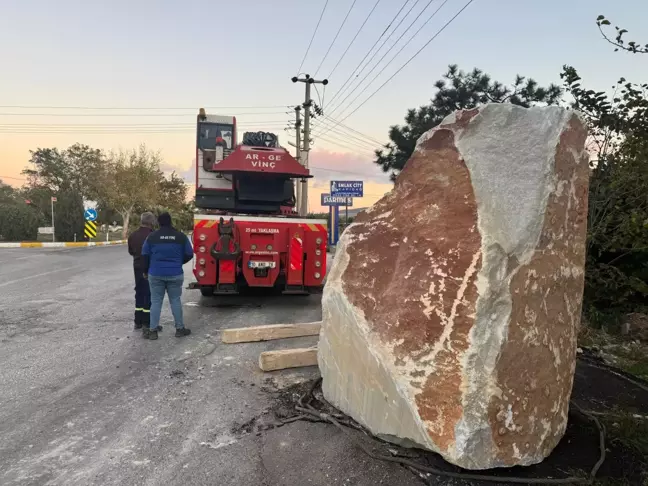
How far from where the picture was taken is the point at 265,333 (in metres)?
5.81

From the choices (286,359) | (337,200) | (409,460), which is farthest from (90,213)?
(409,460)

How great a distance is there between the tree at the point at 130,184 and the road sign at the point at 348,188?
27.2 m

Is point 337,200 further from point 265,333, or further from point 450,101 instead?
point 265,333

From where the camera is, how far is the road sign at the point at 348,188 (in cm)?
1672

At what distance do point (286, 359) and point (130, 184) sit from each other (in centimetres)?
3780

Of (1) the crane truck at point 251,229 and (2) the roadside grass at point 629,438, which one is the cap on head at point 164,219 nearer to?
(1) the crane truck at point 251,229

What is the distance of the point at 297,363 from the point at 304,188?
16.0 meters

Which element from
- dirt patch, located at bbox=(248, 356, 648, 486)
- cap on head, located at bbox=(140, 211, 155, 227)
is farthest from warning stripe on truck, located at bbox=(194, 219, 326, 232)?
dirt patch, located at bbox=(248, 356, 648, 486)

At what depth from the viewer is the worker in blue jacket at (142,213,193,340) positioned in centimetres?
624

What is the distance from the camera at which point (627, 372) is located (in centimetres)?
511

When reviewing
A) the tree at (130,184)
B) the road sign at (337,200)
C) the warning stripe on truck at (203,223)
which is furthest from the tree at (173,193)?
the warning stripe on truck at (203,223)

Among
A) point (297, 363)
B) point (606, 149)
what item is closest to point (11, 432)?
point (297, 363)

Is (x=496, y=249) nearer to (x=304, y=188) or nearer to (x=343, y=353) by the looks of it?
(x=343, y=353)

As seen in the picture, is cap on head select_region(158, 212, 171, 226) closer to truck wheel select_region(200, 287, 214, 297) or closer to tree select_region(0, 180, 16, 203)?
truck wheel select_region(200, 287, 214, 297)
